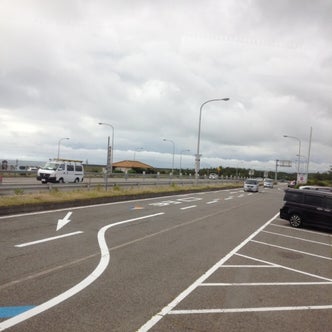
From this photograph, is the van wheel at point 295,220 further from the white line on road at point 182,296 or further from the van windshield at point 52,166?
the van windshield at point 52,166

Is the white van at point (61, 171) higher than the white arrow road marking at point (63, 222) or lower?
higher

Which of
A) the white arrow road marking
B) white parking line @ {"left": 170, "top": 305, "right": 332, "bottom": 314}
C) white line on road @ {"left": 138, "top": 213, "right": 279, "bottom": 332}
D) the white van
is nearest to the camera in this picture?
white line on road @ {"left": 138, "top": 213, "right": 279, "bottom": 332}

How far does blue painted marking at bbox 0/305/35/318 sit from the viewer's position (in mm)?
5141

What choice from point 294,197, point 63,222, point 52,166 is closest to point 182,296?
point 63,222

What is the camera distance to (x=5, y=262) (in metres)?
7.79

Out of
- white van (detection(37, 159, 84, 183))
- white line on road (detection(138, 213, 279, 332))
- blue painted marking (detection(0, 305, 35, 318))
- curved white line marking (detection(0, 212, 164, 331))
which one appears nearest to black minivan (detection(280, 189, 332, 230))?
white line on road (detection(138, 213, 279, 332))

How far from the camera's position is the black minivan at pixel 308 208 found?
1639 cm

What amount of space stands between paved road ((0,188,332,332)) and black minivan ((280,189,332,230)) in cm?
295

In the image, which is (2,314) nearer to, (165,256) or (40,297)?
(40,297)

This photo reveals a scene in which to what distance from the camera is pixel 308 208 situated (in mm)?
16812

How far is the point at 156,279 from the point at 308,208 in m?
11.3

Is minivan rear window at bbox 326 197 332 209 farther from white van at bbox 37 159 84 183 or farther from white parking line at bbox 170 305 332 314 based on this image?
white van at bbox 37 159 84 183

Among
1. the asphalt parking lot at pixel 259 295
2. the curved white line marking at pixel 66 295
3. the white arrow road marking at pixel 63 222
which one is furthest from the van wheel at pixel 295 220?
the curved white line marking at pixel 66 295

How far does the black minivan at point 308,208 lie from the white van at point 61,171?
941 inches
